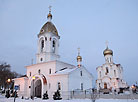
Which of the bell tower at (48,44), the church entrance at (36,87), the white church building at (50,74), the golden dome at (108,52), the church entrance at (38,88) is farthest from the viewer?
the golden dome at (108,52)

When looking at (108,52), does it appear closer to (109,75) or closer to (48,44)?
(109,75)

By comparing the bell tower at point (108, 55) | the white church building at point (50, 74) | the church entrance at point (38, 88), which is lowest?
the church entrance at point (38, 88)

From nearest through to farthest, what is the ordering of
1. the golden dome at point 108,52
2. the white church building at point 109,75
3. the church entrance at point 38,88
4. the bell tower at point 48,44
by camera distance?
the church entrance at point 38,88 → the bell tower at point 48,44 → the white church building at point 109,75 → the golden dome at point 108,52

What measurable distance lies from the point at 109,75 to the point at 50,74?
23.9m

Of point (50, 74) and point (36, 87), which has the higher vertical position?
point (50, 74)

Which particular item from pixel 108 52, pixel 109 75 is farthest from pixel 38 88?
pixel 108 52

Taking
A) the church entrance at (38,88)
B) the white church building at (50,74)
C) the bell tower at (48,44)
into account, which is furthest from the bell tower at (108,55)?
the church entrance at (38,88)

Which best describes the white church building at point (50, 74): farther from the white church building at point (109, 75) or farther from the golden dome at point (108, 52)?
the golden dome at point (108, 52)

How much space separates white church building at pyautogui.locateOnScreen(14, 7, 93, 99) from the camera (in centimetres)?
2501

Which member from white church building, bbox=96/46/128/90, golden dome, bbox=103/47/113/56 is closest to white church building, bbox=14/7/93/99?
white church building, bbox=96/46/128/90

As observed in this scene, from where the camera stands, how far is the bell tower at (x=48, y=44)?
30.2m

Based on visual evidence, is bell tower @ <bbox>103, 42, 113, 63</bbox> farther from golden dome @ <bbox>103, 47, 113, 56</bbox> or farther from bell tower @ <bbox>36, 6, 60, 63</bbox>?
bell tower @ <bbox>36, 6, 60, 63</bbox>

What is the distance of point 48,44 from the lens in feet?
100

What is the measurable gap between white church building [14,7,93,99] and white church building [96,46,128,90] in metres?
15.3
